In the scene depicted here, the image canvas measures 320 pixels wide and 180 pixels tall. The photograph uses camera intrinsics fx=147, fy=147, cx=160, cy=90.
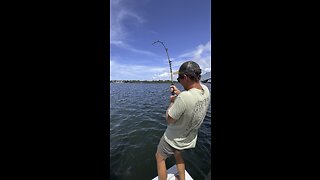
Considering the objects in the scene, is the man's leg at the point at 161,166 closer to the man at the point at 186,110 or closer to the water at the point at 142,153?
the man at the point at 186,110

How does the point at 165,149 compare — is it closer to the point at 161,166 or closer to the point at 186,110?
the point at 161,166

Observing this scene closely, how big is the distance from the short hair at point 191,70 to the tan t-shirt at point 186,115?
0.18m

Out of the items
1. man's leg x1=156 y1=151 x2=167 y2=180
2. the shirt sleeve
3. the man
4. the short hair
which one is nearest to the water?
man's leg x1=156 y1=151 x2=167 y2=180

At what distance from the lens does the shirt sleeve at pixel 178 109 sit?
1.95m

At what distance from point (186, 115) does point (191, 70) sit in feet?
2.05

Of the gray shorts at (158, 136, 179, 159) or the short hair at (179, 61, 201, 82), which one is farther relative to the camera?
the gray shorts at (158, 136, 179, 159)

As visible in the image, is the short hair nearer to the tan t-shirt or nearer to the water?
the tan t-shirt

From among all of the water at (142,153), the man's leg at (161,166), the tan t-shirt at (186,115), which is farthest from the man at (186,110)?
the water at (142,153)

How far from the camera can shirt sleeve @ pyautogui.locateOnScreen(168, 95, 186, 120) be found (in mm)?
1953
